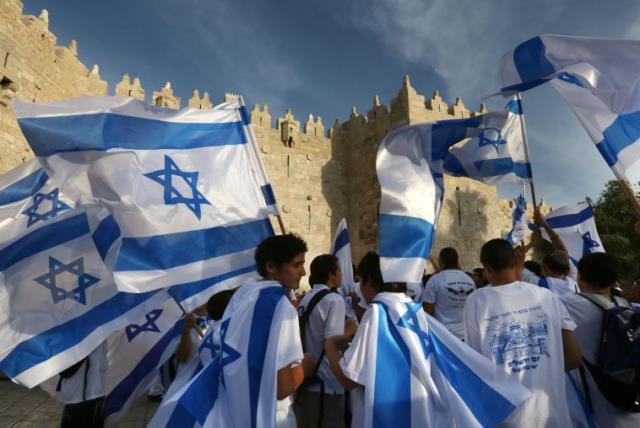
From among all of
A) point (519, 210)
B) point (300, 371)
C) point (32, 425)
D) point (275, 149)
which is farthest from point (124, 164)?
point (275, 149)

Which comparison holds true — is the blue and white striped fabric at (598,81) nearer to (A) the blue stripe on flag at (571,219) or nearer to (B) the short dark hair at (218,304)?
(B) the short dark hair at (218,304)

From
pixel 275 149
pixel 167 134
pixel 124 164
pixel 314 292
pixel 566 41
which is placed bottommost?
pixel 314 292

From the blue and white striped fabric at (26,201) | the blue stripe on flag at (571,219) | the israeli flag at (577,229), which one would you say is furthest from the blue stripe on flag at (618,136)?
the blue and white striped fabric at (26,201)

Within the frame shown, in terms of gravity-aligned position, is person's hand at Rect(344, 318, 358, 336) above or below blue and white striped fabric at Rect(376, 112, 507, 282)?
below

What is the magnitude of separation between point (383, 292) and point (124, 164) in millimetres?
1881

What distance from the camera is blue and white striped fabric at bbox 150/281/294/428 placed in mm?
1769

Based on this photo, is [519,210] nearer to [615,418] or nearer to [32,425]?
[615,418]

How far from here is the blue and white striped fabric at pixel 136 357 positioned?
9.46 feet

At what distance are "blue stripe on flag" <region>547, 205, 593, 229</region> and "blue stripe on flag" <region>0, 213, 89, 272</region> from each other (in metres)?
6.38

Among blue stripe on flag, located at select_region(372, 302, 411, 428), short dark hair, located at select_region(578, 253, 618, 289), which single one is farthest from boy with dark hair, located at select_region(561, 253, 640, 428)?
blue stripe on flag, located at select_region(372, 302, 411, 428)

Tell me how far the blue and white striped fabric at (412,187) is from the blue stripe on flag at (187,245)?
2.97 feet

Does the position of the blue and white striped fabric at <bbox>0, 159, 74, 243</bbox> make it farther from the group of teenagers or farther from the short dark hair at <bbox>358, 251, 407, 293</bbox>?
the short dark hair at <bbox>358, 251, 407, 293</bbox>

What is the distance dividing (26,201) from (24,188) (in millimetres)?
150

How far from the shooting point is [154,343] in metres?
2.94
